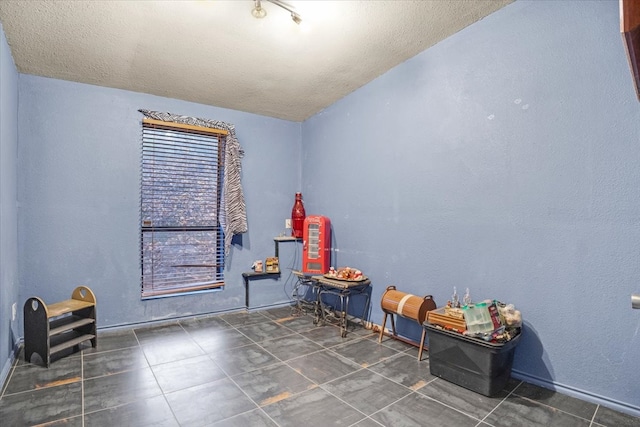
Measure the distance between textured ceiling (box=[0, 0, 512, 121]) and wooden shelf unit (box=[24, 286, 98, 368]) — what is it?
2085 millimetres

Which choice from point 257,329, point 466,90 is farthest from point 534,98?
point 257,329

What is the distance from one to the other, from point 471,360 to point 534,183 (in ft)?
4.15

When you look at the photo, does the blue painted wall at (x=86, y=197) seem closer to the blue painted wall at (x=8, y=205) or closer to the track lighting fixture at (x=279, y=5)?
the blue painted wall at (x=8, y=205)

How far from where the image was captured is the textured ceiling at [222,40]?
7.41ft

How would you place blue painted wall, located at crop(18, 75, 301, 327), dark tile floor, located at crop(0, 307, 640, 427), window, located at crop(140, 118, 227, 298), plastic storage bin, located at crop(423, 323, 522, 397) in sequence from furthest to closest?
1. window, located at crop(140, 118, 227, 298)
2. blue painted wall, located at crop(18, 75, 301, 327)
3. plastic storage bin, located at crop(423, 323, 522, 397)
4. dark tile floor, located at crop(0, 307, 640, 427)

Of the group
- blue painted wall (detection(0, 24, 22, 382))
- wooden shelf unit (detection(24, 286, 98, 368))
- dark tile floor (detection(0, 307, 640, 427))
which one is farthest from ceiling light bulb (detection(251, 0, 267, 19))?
wooden shelf unit (detection(24, 286, 98, 368))

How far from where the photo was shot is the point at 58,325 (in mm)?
2809

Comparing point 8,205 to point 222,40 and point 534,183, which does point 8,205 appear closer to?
point 222,40

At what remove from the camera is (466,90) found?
259 cm

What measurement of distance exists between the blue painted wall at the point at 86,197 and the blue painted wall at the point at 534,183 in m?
2.55

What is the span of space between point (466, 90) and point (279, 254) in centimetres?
298

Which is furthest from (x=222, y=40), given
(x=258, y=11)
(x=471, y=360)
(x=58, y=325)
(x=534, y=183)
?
(x=471, y=360)

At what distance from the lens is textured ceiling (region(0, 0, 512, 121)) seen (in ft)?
7.41

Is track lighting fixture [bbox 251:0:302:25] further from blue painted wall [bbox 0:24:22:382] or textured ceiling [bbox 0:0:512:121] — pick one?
blue painted wall [bbox 0:24:22:382]
